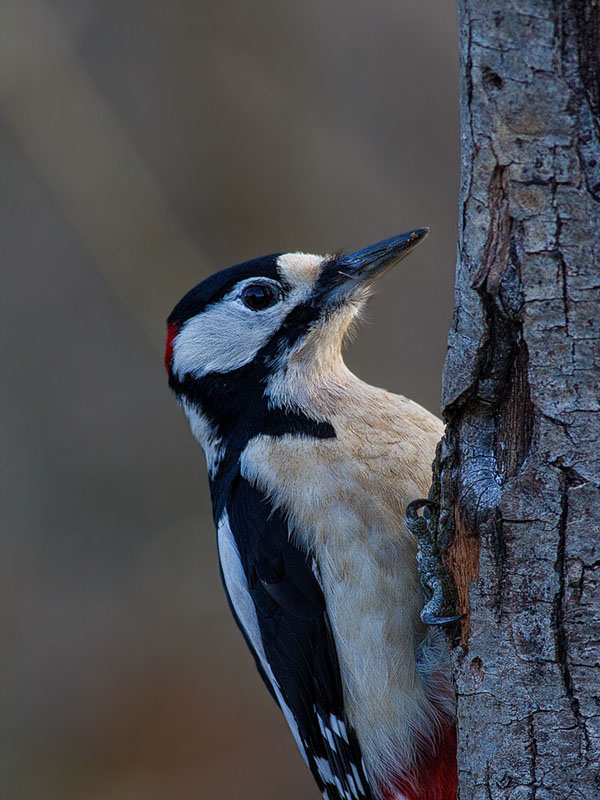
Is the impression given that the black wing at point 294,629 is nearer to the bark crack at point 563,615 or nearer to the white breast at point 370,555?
the white breast at point 370,555

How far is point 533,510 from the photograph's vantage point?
1.65 meters

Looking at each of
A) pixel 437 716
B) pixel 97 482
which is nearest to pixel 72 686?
pixel 97 482

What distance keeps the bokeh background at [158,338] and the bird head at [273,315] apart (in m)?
2.26

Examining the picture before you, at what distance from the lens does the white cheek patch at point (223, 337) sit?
8.95 feet

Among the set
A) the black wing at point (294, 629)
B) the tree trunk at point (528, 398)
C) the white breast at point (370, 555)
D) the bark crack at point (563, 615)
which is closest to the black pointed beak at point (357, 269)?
the white breast at point (370, 555)

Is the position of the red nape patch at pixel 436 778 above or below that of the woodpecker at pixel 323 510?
below

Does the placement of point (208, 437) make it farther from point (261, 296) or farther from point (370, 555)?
point (370, 555)

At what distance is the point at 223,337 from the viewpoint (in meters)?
2.77

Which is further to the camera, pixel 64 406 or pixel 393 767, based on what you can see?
pixel 64 406

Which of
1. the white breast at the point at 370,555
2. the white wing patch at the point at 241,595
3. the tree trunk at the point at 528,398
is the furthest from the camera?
the white wing patch at the point at 241,595

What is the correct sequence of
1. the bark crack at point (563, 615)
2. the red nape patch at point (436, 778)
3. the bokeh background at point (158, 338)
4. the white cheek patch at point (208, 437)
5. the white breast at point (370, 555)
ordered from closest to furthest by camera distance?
the bark crack at point (563, 615) < the white breast at point (370, 555) < the red nape patch at point (436, 778) < the white cheek patch at point (208, 437) < the bokeh background at point (158, 338)

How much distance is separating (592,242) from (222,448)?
1.44 metres

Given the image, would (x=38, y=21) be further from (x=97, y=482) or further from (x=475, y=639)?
(x=475, y=639)

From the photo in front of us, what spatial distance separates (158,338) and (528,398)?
3.57m
